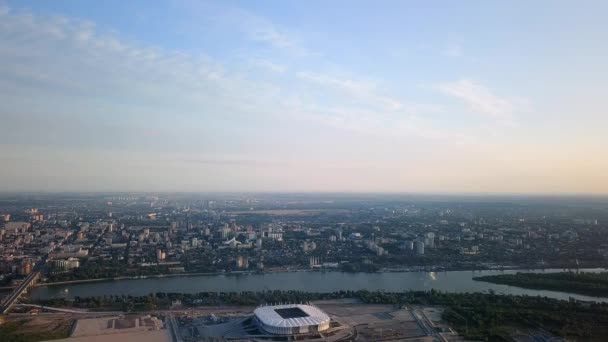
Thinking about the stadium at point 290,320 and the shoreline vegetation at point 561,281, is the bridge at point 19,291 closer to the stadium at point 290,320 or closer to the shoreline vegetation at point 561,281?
the stadium at point 290,320

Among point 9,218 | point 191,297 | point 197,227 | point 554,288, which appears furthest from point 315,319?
point 9,218

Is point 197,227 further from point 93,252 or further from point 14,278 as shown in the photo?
point 14,278

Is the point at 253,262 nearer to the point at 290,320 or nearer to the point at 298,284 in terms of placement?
the point at 298,284

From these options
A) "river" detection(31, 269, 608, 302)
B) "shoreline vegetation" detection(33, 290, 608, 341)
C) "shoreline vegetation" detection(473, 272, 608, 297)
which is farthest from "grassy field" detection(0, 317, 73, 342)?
"shoreline vegetation" detection(473, 272, 608, 297)

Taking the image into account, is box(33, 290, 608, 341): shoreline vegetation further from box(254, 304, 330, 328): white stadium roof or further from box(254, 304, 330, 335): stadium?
box(254, 304, 330, 335): stadium

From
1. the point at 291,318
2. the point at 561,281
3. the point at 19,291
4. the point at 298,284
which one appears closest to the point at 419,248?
the point at 561,281
